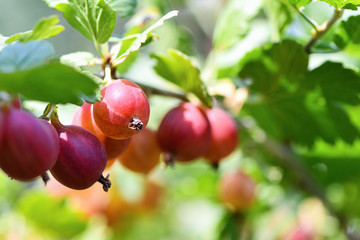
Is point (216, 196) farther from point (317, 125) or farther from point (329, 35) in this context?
point (329, 35)

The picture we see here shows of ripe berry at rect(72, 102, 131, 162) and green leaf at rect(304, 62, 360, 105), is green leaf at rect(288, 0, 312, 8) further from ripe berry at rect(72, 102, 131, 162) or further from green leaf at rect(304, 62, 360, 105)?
ripe berry at rect(72, 102, 131, 162)

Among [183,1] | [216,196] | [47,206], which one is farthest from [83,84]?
[183,1]

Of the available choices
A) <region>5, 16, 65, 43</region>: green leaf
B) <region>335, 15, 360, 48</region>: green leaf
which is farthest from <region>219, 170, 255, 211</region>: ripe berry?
<region>5, 16, 65, 43</region>: green leaf

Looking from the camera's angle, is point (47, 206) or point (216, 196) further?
point (216, 196)

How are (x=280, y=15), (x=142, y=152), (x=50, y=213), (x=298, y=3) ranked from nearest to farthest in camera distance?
1. (x=298, y=3)
2. (x=142, y=152)
3. (x=280, y=15)
4. (x=50, y=213)

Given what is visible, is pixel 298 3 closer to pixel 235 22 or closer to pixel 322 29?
pixel 322 29

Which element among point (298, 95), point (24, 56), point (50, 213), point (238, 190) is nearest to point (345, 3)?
point (298, 95)
